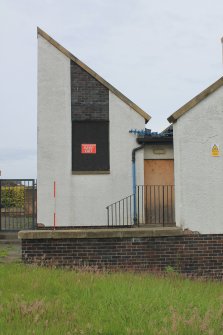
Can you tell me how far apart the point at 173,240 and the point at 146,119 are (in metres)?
6.23

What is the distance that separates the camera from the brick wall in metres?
9.39

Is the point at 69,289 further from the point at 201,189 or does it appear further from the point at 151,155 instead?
the point at 151,155

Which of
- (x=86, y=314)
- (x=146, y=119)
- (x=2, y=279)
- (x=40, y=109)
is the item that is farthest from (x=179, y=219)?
(x=40, y=109)

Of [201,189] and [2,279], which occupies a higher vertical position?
[201,189]

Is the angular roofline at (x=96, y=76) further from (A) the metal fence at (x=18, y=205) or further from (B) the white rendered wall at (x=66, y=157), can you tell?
(A) the metal fence at (x=18, y=205)

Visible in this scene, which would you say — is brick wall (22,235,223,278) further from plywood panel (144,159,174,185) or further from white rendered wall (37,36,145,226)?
plywood panel (144,159,174,185)

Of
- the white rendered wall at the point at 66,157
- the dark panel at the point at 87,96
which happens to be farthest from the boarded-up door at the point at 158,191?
the dark panel at the point at 87,96

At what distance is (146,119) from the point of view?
15031 millimetres

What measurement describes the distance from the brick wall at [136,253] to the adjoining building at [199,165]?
388mm

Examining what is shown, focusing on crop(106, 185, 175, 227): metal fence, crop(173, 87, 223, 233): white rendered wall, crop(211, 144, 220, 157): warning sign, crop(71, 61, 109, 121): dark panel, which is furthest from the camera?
crop(71, 61, 109, 121): dark panel

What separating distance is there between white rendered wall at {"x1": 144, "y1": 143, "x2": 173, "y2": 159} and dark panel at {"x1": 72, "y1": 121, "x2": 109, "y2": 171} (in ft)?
4.43

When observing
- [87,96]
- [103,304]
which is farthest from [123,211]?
[103,304]

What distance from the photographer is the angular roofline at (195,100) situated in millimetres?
9883

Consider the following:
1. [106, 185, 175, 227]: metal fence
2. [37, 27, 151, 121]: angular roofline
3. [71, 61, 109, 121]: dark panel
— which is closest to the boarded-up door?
[106, 185, 175, 227]: metal fence
